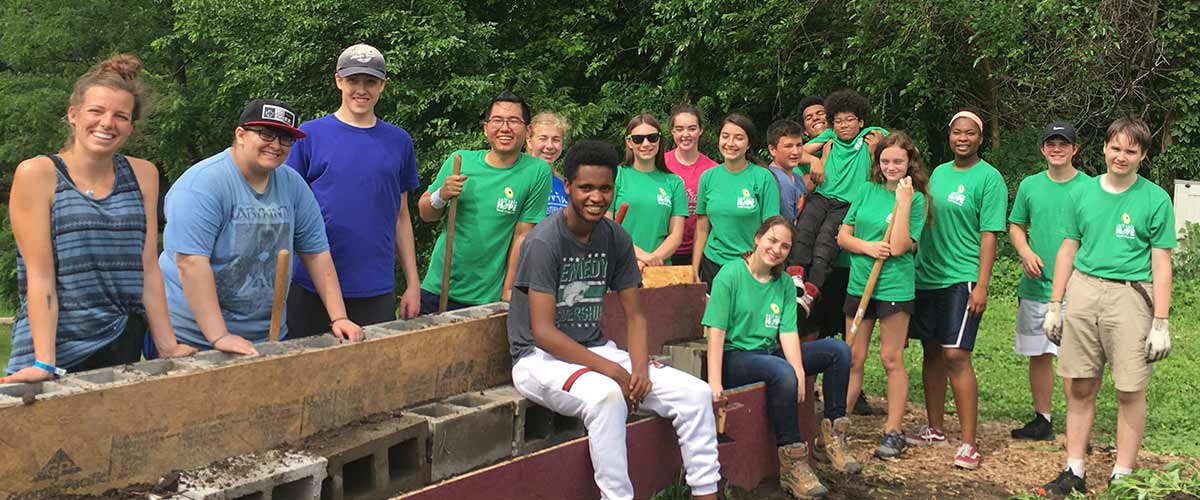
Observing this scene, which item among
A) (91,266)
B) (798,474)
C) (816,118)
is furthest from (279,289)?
(816,118)

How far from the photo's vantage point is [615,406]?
4.59m

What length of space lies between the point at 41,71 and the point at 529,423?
23882 mm

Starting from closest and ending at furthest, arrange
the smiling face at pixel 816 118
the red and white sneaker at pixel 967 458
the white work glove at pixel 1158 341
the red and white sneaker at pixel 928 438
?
the white work glove at pixel 1158 341, the red and white sneaker at pixel 967 458, the red and white sneaker at pixel 928 438, the smiling face at pixel 816 118

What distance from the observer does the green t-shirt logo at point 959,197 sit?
6.52m

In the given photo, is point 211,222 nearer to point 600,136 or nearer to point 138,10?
point 600,136

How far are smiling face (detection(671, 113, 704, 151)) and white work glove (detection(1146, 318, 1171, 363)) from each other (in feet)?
8.91

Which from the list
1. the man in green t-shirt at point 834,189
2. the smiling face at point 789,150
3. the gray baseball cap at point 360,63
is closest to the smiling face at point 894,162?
the man in green t-shirt at point 834,189

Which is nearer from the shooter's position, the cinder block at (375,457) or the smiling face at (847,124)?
the cinder block at (375,457)

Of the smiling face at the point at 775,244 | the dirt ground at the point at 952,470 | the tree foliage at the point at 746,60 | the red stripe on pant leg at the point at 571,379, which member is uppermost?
the tree foliage at the point at 746,60

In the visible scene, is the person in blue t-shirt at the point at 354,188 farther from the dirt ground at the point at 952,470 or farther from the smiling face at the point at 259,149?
the dirt ground at the point at 952,470

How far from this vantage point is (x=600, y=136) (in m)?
17.5

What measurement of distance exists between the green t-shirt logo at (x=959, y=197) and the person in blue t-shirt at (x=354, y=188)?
312 cm

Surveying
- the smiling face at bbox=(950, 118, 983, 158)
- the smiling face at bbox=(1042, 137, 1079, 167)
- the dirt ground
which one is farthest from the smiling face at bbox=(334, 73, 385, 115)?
the smiling face at bbox=(1042, 137, 1079, 167)

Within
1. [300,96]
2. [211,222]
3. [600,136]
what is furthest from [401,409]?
[300,96]
